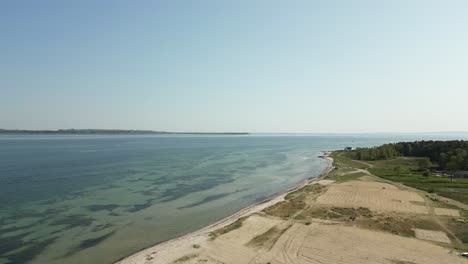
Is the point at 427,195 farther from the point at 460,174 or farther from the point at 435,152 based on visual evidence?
the point at 435,152

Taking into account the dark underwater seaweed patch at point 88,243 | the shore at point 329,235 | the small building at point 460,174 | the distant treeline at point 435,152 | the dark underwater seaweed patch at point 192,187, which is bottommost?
the dark underwater seaweed patch at point 88,243

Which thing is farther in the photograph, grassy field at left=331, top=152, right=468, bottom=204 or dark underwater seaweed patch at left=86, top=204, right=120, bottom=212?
grassy field at left=331, top=152, right=468, bottom=204

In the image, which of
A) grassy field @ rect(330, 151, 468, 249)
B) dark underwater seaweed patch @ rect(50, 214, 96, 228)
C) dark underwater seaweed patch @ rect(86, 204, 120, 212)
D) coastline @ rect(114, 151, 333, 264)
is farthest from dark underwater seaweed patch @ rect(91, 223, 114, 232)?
grassy field @ rect(330, 151, 468, 249)

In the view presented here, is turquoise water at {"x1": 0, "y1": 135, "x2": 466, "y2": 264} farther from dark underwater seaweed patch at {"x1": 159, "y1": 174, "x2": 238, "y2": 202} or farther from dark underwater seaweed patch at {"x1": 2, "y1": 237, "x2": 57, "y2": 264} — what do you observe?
dark underwater seaweed patch at {"x1": 159, "y1": 174, "x2": 238, "y2": 202}

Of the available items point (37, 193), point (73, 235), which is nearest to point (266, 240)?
point (73, 235)

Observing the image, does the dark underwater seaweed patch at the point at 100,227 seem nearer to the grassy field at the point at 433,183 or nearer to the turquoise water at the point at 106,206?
the turquoise water at the point at 106,206

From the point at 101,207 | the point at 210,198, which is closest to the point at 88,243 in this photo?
the point at 101,207

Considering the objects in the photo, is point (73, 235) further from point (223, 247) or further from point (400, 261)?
point (400, 261)

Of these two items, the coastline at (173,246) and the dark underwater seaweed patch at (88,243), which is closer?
the coastline at (173,246)

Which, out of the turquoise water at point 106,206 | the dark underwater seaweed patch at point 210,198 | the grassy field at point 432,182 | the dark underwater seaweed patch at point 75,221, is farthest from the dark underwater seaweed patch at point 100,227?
the grassy field at point 432,182
